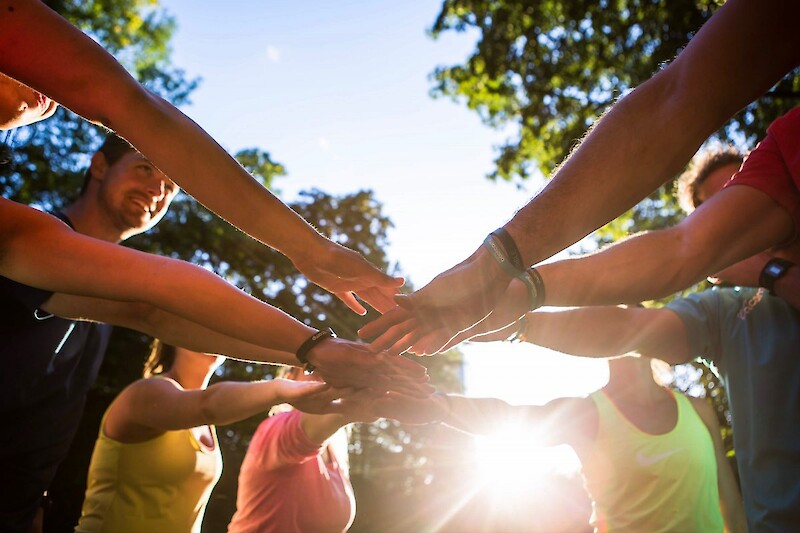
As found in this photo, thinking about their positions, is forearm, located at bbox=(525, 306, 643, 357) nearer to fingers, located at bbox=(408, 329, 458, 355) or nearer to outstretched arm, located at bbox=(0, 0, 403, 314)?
fingers, located at bbox=(408, 329, 458, 355)

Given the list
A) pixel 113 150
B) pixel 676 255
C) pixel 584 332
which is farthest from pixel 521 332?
pixel 113 150

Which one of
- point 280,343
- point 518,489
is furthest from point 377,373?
point 518,489

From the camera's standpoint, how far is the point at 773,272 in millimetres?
2104

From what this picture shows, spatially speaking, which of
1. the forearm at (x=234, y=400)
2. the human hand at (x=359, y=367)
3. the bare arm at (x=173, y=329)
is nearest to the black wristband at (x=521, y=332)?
the human hand at (x=359, y=367)

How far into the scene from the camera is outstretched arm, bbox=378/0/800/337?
5.10ft

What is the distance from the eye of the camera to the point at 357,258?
262cm

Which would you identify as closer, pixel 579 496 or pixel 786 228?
pixel 786 228

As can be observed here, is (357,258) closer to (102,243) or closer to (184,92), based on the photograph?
(102,243)

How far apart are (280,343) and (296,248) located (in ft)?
1.37

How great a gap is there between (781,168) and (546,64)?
369 inches

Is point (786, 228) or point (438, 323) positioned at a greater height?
point (786, 228)

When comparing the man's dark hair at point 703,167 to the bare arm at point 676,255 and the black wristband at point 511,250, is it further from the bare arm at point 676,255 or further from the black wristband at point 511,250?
the black wristband at point 511,250

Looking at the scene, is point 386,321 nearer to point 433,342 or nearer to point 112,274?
point 433,342

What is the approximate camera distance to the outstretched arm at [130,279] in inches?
74.4
